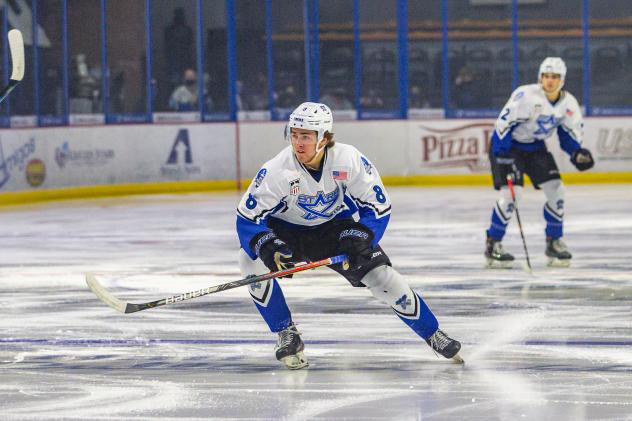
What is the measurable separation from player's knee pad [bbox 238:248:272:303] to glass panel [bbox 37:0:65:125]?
11049mm

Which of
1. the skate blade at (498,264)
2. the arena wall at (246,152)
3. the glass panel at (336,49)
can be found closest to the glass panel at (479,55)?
the arena wall at (246,152)

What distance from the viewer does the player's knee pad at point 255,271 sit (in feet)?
20.4

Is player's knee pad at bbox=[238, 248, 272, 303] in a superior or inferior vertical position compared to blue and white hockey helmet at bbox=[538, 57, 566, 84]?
inferior

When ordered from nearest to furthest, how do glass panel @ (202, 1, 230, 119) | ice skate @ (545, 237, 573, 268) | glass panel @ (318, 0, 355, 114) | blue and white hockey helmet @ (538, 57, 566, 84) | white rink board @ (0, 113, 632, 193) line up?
blue and white hockey helmet @ (538, 57, 566, 84)
ice skate @ (545, 237, 573, 268)
white rink board @ (0, 113, 632, 193)
glass panel @ (202, 1, 230, 119)
glass panel @ (318, 0, 355, 114)

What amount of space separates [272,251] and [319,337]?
53.7 inches

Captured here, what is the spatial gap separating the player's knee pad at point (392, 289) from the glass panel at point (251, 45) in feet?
42.1

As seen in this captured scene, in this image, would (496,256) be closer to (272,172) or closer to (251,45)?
(272,172)

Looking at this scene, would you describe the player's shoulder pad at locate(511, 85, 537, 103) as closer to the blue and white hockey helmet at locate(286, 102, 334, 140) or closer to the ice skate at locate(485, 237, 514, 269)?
the ice skate at locate(485, 237, 514, 269)

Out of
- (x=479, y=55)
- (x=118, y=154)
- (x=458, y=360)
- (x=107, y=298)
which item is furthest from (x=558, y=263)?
(x=479, y=55)

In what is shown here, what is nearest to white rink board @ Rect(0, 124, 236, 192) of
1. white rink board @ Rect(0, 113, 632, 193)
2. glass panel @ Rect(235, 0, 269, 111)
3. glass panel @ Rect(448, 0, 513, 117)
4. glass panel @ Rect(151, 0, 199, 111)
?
white rink board @ Rect(0, 113, 632, 193)

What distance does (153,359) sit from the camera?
21.5 feet

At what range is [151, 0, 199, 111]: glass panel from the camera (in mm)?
18453

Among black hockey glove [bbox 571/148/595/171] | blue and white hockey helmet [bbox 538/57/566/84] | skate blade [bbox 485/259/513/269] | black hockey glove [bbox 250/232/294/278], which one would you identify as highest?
blue and white hockey helmet [bbox 538/57/566/84]

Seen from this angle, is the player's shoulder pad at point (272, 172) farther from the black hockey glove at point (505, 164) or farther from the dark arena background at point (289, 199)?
the black hockey glove at point (505, 164)
